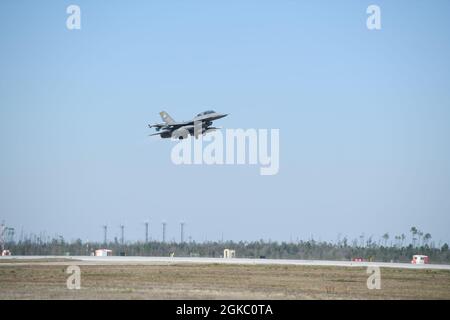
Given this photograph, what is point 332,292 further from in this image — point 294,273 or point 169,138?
point 169,138

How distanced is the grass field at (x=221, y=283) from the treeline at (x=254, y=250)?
38309mm

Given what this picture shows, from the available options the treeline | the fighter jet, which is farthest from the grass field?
the treeline

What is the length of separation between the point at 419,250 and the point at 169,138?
48.6 meters

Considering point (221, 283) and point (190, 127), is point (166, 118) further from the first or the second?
point (221, 283)

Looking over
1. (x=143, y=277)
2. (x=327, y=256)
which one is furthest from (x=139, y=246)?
(x=143, y=277)

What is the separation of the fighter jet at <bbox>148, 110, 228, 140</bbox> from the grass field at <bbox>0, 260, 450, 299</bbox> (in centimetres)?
1448

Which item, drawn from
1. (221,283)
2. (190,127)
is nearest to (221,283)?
(221,283)

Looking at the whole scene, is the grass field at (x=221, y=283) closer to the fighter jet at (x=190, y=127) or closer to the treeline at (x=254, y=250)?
the fighter jet at (x=190, y=127)

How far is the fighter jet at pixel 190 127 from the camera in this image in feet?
222

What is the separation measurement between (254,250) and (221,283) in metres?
68.7

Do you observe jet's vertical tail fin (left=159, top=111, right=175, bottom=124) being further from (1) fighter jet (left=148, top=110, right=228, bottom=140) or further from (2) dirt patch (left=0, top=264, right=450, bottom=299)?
(2) dirt patch (left=0, top=264, right=450, bottom=299)

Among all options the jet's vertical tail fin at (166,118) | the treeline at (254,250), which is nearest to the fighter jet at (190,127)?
the jet's vertical tail fin at (166,118)

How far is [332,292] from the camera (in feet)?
127
